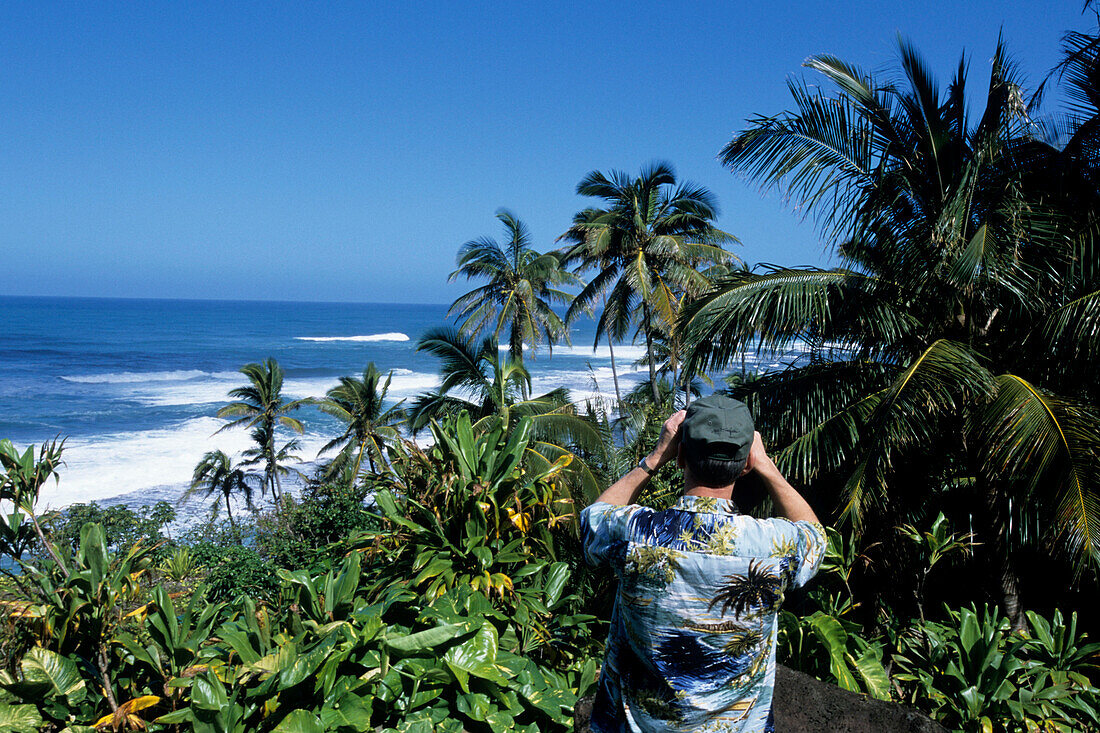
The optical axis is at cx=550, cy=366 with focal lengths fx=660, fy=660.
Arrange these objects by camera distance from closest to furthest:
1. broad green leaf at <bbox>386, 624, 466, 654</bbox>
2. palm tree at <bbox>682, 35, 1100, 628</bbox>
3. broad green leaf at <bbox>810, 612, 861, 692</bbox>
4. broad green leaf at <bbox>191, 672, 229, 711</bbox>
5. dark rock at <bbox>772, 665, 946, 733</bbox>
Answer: broad green leaf at <bbox>191, 672, 229, 711</bbox>
broad green leaf at <bbox>386, 624, 466, 654</bbox>
dark rock at <bbox>772, 665, 946, 733</bbox>
broad green leaf at <bbox>810, 612, 861, 692</bbox>
palm tree at <bbox>682, 35, 1100, 628</bbox>

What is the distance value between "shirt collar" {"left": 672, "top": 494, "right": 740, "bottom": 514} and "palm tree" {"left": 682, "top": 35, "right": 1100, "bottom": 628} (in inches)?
137

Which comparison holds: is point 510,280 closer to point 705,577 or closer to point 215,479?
point 215,479

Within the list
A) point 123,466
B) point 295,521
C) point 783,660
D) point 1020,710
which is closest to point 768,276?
point 783,660

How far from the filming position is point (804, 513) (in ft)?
5.78

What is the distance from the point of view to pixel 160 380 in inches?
1927

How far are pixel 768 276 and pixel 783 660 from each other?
339 cm

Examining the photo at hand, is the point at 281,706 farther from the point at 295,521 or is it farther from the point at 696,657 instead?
the point at 295,521

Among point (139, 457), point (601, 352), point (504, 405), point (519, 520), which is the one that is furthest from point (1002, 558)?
point (601, 352)

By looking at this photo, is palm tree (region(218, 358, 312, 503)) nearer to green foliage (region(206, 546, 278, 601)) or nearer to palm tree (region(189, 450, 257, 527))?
palm tree (region(189, 450, 257, 527))

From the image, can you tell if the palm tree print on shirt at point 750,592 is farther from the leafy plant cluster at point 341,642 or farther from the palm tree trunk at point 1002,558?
the palm tree trunk at point 1002,558

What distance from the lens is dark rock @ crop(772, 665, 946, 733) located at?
2.56m

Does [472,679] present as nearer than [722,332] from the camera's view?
Yes

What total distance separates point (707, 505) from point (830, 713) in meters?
1.62

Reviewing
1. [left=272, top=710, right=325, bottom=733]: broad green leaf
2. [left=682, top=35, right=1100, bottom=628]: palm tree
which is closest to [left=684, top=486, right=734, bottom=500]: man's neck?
[left=272, top=710, right=325, bottom=733]: broad green leaf
